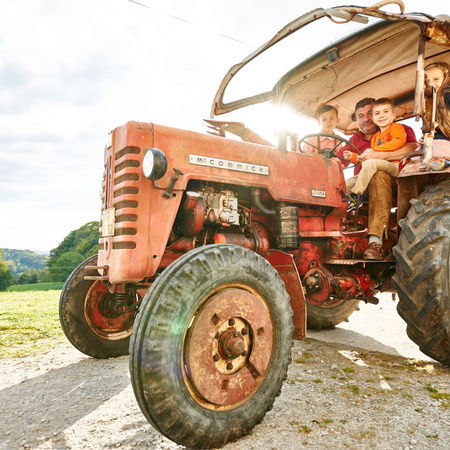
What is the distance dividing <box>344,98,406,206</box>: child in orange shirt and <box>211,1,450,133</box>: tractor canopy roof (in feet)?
1.06

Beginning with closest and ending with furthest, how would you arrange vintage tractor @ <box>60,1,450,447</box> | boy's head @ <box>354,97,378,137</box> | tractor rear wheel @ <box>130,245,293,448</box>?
1. tractor rear wheel @ <box>130,245,293,448</box>
2. vintage tractor @ <box>60,1,450,447</box>
3. boy's head @ <box>354,97,378,137</box>

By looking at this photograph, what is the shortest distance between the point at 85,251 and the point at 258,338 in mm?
34995

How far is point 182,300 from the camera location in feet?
5.74

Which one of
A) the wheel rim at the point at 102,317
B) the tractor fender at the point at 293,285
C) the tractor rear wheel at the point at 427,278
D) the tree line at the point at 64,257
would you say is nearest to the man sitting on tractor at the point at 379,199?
the tractor rear wheel at the point at 427,278

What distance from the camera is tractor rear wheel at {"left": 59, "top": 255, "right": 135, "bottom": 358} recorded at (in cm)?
315

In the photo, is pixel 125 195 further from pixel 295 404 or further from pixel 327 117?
pixel 327 117

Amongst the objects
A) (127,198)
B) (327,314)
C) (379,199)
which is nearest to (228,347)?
(127,198)

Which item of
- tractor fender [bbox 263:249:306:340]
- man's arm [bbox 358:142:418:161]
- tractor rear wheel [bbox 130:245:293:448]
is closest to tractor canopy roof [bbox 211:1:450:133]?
man's arm [bbox 358:142:418:161]

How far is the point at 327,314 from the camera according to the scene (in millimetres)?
4496

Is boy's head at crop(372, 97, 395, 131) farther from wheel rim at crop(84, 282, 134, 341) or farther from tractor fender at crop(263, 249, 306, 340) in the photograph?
wheel rim at crop(84, 282, 134, 341)

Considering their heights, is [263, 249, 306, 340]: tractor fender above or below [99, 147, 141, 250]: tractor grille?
below

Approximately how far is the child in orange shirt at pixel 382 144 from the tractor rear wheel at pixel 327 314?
1569mm

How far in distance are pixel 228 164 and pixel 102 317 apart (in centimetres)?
190

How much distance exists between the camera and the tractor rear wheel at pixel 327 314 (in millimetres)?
4469
